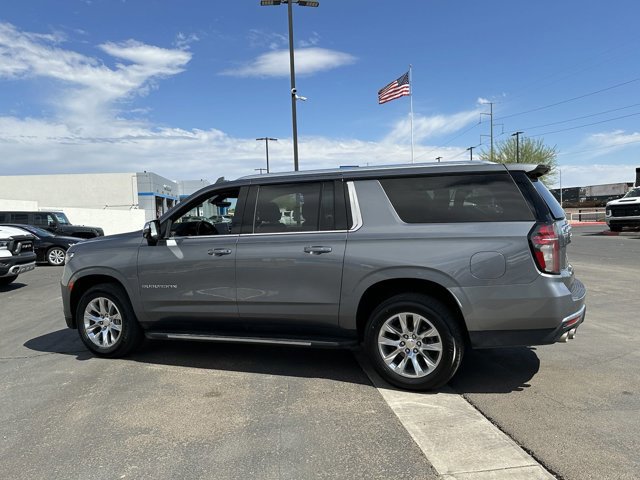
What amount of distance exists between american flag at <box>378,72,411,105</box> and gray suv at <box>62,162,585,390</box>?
19184 millimetres

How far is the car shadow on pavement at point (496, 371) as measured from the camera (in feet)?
14.3

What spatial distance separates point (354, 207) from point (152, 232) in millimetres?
2111

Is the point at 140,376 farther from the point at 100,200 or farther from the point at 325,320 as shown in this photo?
Answer: the point at 100,200

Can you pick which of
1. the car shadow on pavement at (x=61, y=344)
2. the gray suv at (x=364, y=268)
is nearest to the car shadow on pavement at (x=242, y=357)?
the car shadow on pavement at (x=61, y=344)

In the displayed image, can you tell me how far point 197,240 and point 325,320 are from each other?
5.15 ft

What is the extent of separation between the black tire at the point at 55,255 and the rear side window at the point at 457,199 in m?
14.6

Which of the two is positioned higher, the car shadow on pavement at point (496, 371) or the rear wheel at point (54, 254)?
the rear wheel at point (54, 254)

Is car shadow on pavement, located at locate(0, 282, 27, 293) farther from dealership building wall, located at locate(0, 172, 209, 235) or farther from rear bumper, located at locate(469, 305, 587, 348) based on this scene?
Result: dealership building wall, located at locate(0, 172, 209, 235)

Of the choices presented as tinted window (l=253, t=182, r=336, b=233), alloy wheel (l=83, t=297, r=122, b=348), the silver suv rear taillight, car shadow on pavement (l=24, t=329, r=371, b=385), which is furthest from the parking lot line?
alloy wheel (l=83, t=297, r=122, b=348)

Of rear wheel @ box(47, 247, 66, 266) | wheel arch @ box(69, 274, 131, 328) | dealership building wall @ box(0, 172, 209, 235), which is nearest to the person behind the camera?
wheel arch @ box(69, 274, 131, 328)

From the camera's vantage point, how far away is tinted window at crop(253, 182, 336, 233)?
4641mm

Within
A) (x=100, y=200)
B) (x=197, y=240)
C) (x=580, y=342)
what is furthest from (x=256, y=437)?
(x=100, y=200)

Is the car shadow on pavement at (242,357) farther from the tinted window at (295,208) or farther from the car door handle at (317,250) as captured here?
the tinted window at (295,208)

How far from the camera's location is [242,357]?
543 cm
